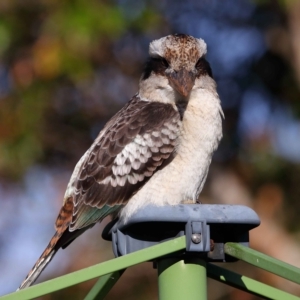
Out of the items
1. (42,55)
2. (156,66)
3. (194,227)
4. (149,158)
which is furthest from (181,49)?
(42,55)

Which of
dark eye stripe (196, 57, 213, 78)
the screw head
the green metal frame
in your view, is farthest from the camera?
dark eye stripe (196, 57, 213, 78)

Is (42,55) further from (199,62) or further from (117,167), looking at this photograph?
(117,167)

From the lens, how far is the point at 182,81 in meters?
4.75

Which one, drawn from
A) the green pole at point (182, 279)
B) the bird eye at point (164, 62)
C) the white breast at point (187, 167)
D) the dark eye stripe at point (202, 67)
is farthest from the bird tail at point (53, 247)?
the green pole at point (182, 279)

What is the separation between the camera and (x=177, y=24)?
27.0 feet

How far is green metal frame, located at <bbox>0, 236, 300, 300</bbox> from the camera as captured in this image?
10.0ft

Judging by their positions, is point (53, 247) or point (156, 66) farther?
point (156, 66)

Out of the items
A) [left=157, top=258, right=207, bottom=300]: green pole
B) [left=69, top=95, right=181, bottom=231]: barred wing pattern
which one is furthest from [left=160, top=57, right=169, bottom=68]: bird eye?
[left=157, top=258, right=207, bottom=300]: green pole

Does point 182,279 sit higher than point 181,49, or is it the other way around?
point 181,49

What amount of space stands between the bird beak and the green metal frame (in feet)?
4.55

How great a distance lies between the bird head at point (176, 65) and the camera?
4812 millimetres

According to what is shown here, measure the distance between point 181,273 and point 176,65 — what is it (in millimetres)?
1825

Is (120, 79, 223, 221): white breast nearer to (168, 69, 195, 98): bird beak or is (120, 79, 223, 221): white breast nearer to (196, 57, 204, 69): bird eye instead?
(168, 69, 195, 98): bird beak

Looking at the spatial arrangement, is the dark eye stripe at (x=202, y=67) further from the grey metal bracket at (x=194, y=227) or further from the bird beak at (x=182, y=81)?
the grey metal bracket at (x=194, y=227)
